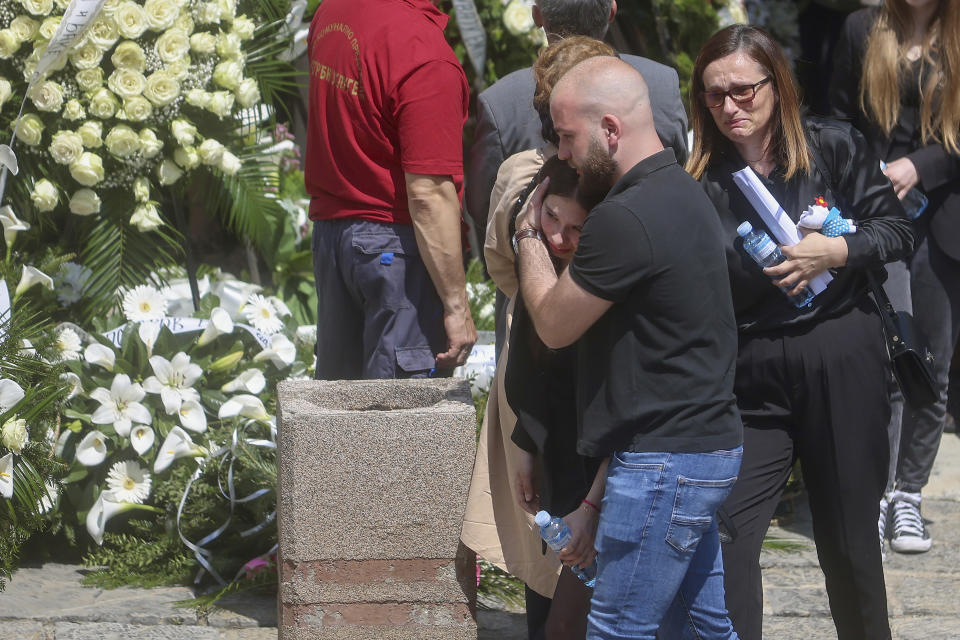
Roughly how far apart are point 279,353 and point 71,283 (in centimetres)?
85

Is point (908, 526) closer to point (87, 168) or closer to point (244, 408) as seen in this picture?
point (244, 408)

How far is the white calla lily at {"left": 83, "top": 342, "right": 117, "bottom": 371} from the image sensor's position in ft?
13.2

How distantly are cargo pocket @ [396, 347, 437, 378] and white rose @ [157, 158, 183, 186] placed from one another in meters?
1.38

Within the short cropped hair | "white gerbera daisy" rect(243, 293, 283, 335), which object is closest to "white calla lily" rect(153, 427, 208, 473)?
"white gerbera daisy" rect(243, 293, 283, 335)

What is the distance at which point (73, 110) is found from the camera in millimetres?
4164

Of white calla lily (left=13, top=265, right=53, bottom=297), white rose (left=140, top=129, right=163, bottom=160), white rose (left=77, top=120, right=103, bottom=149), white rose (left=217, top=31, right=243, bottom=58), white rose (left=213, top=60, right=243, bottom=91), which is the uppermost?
white rose (left=217, top=31, right=243, bottom=58)

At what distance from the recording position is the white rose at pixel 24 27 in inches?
161

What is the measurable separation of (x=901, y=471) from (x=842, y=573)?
158 centimetres

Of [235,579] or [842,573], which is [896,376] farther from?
[235,579]

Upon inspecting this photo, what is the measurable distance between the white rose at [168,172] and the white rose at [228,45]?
429 mm

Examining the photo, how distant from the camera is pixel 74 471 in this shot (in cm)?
399

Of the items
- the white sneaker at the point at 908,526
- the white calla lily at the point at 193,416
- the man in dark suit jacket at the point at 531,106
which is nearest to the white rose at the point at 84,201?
the white calla lily at the point at 193,416

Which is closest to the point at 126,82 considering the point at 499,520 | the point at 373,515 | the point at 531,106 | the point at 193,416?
the point at 193,416

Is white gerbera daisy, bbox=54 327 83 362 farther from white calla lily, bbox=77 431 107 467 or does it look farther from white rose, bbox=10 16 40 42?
white rose, bbox=10 16 40 42
